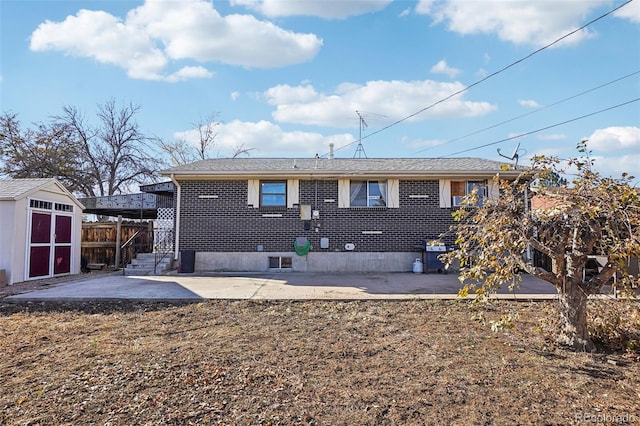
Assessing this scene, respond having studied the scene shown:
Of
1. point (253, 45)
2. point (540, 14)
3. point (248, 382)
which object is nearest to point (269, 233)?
point (253, 45)

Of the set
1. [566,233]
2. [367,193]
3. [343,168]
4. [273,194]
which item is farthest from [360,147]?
[566,233]

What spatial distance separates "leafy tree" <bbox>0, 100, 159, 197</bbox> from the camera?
2083 centimetres

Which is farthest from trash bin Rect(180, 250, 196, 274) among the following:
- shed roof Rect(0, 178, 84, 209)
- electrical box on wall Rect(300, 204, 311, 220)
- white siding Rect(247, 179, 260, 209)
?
shed roof Rect(0, 178, 84, 209)

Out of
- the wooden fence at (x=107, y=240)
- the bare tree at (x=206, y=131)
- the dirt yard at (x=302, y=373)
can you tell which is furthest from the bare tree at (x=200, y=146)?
the dirt yard at (x=302, y=373)

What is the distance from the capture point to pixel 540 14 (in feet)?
26.6

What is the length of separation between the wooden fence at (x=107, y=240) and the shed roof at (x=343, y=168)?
13.3 feet

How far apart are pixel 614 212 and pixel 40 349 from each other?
6.84 meters

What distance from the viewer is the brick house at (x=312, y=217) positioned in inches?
459

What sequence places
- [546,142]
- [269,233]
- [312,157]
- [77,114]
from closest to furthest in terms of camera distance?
[269,233] → [546,142] → [312,157] → [77,114]

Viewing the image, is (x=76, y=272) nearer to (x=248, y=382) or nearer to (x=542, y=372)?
(x=248, y=382)

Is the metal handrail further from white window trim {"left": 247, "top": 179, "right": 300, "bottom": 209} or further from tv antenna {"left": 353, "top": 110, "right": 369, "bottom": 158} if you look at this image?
tv antenna {"left": 353, "top": 110, "right": 369, "bottom": 158}

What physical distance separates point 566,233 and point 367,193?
25.6ft

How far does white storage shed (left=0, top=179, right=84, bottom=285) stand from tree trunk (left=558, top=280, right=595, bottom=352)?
12.2 metres

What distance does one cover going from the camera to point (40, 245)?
1038 centimetres
